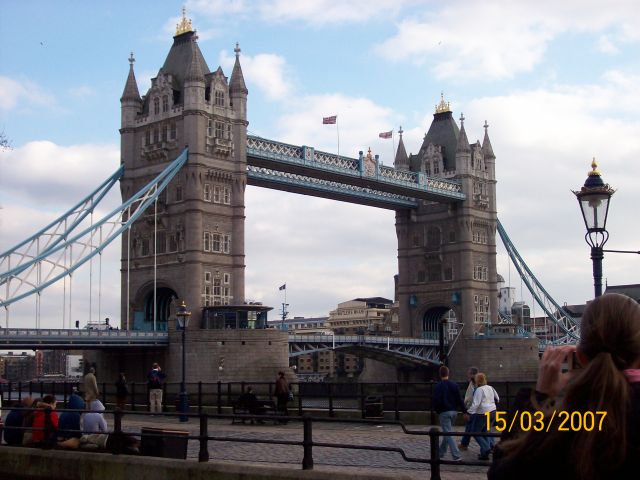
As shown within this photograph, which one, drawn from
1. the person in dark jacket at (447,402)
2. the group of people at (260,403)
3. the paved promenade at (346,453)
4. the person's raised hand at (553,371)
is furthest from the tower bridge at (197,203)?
the person's raised hand at (553,371)

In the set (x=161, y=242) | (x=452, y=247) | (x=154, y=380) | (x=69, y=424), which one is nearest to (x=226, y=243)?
(x=161, y=242)

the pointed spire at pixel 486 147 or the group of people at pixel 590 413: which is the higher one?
the pointed spire at pixel 486 147

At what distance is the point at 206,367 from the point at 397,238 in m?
35.2

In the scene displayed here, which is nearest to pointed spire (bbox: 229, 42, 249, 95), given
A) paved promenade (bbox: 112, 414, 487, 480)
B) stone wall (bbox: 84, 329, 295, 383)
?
stone wall (bbox: 84, 329, 295, 383)

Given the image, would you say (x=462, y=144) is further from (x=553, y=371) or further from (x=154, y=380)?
(x=553, y=371)

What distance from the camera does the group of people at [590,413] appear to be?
287 cm

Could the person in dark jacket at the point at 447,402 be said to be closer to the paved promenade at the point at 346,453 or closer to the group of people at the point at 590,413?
the paved promenade at the point at 346,453

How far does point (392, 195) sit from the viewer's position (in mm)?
81000

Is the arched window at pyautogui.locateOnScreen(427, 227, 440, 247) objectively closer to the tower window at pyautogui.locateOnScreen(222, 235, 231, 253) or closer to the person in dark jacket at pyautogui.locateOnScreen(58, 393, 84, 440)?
the tower window at pyautogui.locateOnScreen(222, 235, 231, 253)

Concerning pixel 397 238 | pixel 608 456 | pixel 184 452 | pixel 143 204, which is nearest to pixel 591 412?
pixel 608 456

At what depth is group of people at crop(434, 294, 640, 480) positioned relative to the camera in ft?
9.41
